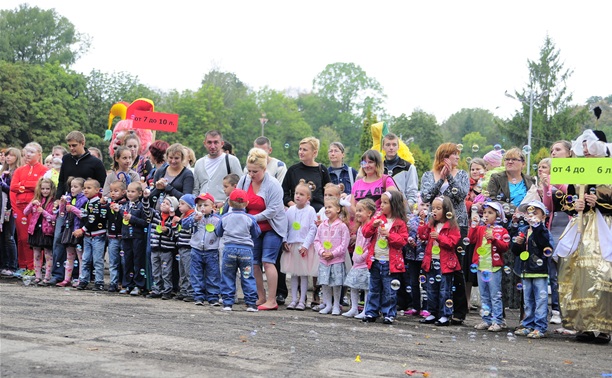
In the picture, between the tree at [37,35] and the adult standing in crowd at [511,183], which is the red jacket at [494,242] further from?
the tree at [37,35]

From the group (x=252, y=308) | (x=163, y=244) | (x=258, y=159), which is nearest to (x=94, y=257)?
(x=163, y=244)

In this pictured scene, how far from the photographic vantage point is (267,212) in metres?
11.1

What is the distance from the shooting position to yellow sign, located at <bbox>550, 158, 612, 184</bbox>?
9.12 meters

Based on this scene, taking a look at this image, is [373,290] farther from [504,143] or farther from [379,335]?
[504,143]

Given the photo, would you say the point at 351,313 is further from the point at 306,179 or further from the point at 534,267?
the point at 534,267

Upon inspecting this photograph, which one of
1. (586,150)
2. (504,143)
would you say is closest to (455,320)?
(586,150)

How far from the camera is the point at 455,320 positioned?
10.5 metres

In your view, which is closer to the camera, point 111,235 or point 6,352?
point 6,352

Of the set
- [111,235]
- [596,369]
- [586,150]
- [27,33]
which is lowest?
[596,369]

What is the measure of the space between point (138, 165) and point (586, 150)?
682 cm

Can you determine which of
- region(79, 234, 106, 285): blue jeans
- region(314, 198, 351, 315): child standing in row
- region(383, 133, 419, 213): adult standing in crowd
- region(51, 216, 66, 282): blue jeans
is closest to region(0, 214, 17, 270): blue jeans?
region(51, 216, 66, 282): blue jeans

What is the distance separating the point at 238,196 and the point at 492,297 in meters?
3.35

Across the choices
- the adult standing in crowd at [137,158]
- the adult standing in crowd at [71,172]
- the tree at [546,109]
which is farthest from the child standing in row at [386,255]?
the tree at [546,109]

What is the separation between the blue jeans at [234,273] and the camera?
10734mm
